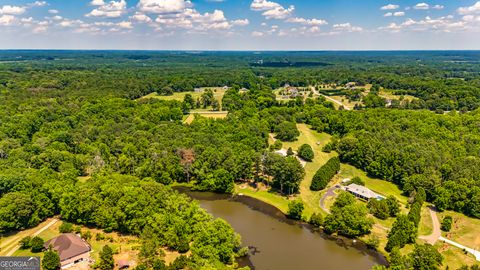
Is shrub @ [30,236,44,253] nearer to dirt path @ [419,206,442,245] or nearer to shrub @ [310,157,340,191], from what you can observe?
shrub @ [310,157,340,191]

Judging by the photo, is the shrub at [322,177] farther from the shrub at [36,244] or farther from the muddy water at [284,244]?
the shrub at [36,244]

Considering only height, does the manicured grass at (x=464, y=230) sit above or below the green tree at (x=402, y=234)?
below

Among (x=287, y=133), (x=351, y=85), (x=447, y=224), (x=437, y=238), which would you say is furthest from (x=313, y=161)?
(x=351, y=85)

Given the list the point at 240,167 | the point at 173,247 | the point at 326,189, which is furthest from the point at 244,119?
the point at 173,247

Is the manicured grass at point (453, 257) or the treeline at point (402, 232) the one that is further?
the treeline at point (402, 232)

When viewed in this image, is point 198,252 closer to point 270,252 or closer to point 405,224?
point 270,252

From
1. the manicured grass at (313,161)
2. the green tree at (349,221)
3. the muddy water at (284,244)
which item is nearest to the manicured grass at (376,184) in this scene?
the manicured grass at (313,161)

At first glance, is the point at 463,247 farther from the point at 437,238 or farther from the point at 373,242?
the point at 373,242

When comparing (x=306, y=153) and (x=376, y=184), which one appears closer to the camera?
(x=376, y=184)
